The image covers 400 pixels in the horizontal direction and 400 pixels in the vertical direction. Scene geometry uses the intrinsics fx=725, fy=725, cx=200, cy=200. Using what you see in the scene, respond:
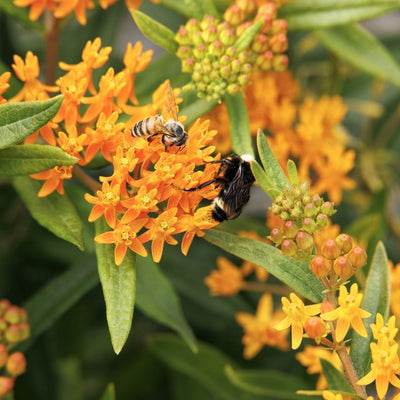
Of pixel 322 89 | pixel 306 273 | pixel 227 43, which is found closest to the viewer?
pixel 306 273

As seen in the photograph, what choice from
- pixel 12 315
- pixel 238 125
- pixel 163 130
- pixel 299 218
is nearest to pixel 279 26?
pixel 238 125

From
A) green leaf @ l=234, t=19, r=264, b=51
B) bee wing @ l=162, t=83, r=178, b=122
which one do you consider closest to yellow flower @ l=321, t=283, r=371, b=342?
bee wing @ l=162, t=83, r=178, b=122

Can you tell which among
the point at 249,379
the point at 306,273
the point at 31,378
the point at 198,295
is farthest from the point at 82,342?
the point at 306,273

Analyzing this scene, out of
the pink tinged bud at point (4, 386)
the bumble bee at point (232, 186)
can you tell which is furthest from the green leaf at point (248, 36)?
the pink tinged bud at point (4, 386)

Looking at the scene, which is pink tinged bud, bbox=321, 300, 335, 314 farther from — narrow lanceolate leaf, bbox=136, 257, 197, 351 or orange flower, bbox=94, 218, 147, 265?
narrow lanceolate leaf, bbox=136, 257, 197, 351

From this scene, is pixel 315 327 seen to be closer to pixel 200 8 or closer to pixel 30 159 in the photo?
pixel 30 159

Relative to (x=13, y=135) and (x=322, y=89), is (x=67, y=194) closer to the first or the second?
(x=13, y=135)
